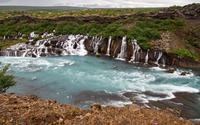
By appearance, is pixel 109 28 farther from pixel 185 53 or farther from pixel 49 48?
pixel 185 53

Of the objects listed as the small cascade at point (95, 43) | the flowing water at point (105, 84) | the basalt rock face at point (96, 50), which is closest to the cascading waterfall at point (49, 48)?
the basalt rock face at point (96, 50)

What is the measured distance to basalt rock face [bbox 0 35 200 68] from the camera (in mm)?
23266

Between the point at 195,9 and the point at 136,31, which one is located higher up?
the point at 195,9

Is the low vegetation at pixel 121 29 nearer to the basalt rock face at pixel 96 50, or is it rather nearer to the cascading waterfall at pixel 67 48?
the basalt rock face at pixel 96 50

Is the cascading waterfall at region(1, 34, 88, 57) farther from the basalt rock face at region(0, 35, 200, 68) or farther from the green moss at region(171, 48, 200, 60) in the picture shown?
the green moss at region(171, 48, 200, 60)

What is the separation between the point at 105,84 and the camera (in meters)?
16.0

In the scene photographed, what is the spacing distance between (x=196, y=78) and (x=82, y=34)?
24.8 m

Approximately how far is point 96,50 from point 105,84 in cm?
1468

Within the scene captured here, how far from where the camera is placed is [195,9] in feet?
97.6

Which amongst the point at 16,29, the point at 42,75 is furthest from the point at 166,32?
the point at 16,29

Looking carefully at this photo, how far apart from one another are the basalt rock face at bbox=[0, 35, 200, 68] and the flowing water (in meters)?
2.74

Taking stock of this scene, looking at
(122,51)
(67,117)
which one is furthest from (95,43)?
(67,117)

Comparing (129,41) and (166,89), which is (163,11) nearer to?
(129,41)

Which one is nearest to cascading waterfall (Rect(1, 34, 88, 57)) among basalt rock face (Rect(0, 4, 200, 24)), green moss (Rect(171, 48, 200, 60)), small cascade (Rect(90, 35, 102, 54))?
small cascade (Rect(90, 35, 102, 54))
